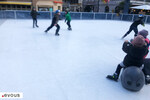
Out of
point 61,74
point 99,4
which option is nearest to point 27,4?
point 99,4

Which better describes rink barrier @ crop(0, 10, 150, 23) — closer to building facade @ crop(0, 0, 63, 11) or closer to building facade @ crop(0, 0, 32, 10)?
building facade @ crop(0, 0, 63, 11)

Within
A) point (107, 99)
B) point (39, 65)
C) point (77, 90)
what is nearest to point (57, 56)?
point (39, 65)

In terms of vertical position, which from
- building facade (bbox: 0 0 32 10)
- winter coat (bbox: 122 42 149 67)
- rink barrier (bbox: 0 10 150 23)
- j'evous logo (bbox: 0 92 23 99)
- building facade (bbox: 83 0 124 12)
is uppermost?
building facade (bbox: 83 0 124 12)

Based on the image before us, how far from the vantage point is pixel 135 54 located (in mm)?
2547

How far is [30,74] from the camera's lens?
10.3 ft

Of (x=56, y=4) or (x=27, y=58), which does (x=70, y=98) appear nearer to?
(x=27, y=58)

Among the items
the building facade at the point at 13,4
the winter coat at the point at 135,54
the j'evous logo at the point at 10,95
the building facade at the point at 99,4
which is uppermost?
the building facade at the point at 99,4

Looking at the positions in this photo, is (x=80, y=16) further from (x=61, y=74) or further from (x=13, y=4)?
(x=13, y=4)

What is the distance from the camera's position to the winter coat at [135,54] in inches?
99.5

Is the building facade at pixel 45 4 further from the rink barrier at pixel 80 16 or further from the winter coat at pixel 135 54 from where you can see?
the winter coat at pixel 135 54

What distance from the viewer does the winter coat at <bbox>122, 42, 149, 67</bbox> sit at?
2527mm

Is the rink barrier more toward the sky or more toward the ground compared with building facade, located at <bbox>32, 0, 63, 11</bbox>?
more toward the ground

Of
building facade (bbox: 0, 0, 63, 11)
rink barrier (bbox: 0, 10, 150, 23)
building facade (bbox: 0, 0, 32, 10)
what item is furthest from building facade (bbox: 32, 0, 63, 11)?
rink barrier (bbox: 0, 10, 150, 23)

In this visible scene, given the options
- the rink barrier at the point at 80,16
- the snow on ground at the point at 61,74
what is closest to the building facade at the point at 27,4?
the rink barrier at the point at 80,16
